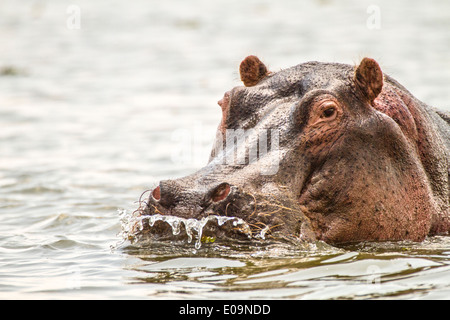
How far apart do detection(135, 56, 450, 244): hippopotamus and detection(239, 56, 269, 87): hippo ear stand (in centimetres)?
19

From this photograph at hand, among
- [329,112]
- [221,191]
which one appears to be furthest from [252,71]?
[221,191]

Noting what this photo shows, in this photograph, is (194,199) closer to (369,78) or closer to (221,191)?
(221,191)

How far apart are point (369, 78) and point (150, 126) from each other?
9369mm

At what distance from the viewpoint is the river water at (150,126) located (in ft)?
19.0

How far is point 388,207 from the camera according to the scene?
252 inches

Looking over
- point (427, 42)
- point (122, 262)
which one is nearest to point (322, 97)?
point (122, 262)

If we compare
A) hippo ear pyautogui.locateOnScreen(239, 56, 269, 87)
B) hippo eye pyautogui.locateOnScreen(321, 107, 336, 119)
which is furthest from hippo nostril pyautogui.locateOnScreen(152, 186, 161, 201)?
hippo ear pyautogui.locateOnScreen(239, 56, 269, 87)

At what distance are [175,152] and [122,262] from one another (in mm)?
7149

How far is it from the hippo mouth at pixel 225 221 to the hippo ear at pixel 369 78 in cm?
123

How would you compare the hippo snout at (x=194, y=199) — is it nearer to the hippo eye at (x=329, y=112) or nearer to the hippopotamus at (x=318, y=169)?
the hippopotamus at (x=318, y=169)

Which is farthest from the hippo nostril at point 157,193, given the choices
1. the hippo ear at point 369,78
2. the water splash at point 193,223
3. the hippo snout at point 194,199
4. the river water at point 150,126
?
the hippo ear at point 369,78

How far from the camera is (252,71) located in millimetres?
7184

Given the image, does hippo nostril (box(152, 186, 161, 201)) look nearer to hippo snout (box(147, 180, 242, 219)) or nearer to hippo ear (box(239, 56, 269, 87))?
hippo snout (box(147, 180, 242, 219))
